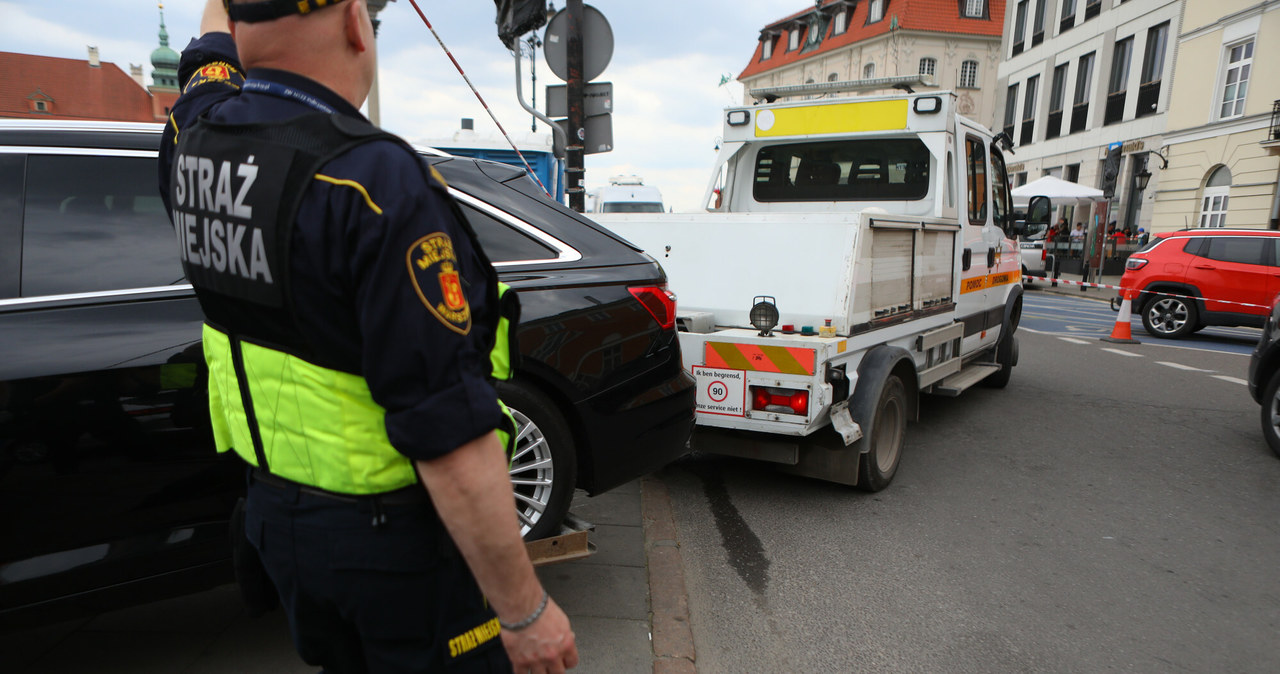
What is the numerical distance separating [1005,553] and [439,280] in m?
3.74

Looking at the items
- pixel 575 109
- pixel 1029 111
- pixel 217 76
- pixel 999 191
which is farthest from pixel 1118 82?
pixel 217 76

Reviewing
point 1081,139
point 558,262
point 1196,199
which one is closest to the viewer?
point 558,262

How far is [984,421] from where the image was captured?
21.9ft

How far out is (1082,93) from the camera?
29781mm

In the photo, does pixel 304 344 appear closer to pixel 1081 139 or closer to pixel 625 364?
pixel 625 364

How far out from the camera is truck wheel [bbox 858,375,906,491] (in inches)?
181

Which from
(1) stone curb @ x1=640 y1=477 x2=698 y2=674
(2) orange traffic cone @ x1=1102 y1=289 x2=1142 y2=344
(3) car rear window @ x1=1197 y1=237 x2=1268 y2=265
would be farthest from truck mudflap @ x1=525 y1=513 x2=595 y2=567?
(3) car rear window @ x1=1197 y1=237 x2=1268 y2=265

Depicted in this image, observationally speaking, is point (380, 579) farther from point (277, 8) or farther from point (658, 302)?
point (658, 302)

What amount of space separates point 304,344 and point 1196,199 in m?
28.0

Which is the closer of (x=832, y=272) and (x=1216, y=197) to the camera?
(x=832, y=272)

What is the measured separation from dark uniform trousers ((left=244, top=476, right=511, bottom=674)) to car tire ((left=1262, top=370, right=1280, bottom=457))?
6.35m

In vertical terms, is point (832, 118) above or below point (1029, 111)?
below

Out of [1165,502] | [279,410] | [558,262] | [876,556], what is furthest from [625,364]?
[1165,502]

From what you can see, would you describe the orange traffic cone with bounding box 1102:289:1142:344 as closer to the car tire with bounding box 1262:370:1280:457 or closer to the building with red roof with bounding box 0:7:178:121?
the car tire with bounding box 1262:370:1280:457
